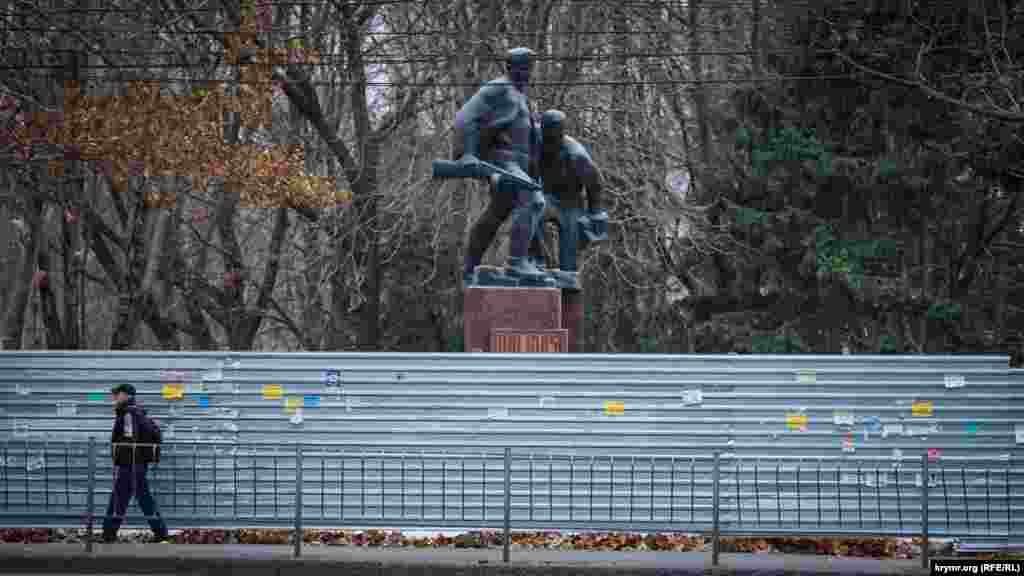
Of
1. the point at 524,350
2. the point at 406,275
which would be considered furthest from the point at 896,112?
the point at 524,350

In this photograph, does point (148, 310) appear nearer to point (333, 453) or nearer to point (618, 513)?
point (333, 453)

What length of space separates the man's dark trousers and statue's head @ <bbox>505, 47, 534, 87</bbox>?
7037 millimetres

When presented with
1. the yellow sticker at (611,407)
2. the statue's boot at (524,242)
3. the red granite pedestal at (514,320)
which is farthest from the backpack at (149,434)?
the statue's boot at (524,242)

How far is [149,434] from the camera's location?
1557 centimetres

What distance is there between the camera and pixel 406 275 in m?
32.3

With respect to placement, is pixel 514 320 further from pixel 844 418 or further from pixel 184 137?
pixel 184 137

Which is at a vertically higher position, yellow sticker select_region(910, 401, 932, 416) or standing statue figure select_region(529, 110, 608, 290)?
standing statue figure select_region(529, 110, 608, 290)

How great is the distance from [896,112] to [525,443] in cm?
1588

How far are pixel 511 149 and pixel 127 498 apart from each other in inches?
269

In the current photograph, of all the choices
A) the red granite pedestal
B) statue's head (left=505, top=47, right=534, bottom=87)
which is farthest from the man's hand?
the red granite pedestal

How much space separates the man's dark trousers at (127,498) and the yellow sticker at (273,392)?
72.2 inches

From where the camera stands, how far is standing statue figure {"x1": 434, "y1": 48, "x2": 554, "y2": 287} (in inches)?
745

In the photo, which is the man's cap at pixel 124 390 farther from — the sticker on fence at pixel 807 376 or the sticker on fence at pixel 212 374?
the sticker on fence at pixel 807 376

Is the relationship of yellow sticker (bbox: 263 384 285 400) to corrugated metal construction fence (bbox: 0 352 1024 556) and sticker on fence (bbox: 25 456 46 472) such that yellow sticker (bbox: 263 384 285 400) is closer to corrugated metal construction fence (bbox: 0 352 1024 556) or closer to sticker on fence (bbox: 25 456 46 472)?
corrugated metal construction fence (bbox: 0 352 1024 556)
